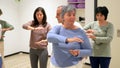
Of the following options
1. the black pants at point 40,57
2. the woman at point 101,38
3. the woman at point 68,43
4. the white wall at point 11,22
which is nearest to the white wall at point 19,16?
the white wall at point 11,22

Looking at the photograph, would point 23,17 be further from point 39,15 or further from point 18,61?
point 39,15

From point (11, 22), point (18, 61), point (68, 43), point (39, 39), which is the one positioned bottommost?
point (18, 61)

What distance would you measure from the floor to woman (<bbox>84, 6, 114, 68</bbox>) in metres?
2.20

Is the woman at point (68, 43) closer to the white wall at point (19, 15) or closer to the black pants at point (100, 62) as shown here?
the black pants at point (100, 62)

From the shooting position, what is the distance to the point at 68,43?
6.13 ft

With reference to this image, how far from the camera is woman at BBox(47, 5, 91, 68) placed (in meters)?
1.84

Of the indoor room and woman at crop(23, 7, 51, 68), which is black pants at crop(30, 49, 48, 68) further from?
the indoor room

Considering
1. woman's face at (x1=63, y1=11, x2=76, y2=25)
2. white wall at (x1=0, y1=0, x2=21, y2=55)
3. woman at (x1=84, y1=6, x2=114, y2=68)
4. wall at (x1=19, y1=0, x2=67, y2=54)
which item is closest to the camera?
woman's face at (x1=63, y1=11, x2=76, y2=25)

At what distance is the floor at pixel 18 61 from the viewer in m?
5.11

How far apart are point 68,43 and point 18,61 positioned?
397 centimetres

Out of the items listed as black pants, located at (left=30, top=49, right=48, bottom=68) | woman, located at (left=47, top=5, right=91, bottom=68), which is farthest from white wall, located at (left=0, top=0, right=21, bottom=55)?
woman, located at (left=47, top=5, right=91, bottom=68)

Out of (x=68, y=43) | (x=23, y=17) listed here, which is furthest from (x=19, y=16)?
(x=68, y=43)

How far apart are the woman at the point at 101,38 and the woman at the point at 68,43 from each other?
2.99 ft

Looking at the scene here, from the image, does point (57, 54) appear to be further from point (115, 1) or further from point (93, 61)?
point (115, 1)
